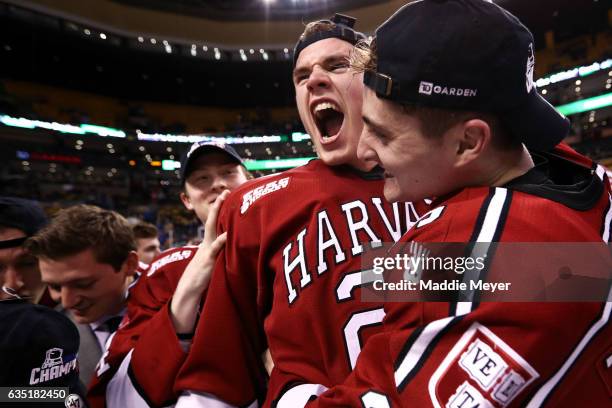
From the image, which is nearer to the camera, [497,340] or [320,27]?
[497,340]

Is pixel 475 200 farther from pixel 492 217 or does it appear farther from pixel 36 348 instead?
pixel 36 348

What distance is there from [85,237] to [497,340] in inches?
65.7

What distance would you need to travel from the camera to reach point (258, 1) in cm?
1666

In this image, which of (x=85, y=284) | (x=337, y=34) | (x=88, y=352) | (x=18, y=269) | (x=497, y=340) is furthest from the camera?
(x=88, y=352)

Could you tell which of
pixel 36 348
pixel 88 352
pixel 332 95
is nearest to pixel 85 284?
pixel 88 352

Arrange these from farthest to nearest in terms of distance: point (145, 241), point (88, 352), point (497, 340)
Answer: point (145, 241), point (88, 352), point (497, 340)

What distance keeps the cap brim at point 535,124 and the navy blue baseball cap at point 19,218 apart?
1681 mm

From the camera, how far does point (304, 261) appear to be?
102 cm

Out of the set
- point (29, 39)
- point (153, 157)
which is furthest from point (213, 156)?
point (153, 157)

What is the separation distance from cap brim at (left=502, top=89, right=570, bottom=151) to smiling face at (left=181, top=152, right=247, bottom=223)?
1375 millimetres

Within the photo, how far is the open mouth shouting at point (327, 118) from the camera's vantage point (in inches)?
49.9

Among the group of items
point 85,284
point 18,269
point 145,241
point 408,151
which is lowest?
point 145,241

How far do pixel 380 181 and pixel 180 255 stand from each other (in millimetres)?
887

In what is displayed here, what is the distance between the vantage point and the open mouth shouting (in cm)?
127
